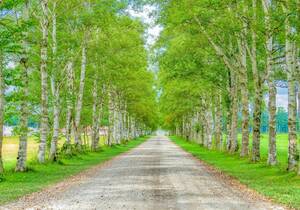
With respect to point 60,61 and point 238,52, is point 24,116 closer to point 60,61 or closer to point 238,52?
point 60,61

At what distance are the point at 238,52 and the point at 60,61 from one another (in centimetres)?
1409

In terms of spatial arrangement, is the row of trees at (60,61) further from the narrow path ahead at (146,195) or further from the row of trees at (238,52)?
the narrow path ahead at (146,195)

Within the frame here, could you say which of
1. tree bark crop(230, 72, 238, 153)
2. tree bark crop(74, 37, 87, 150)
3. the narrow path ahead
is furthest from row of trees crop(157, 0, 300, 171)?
the narrow path ahead

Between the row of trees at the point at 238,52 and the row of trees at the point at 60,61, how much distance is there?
18.0 feet

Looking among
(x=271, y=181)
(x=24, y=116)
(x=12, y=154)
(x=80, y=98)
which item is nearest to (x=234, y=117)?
(x=80, y=98)

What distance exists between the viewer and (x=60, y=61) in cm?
3434

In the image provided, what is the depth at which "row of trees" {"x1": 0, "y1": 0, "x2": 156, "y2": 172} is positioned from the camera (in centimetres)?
2419

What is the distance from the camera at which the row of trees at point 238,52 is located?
24000mm

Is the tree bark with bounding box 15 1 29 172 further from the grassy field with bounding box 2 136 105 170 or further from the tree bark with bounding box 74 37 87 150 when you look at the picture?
the tree bark with bounding box 74 37 87 150

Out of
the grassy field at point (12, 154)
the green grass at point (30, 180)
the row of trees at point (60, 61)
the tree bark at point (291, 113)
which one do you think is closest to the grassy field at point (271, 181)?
the tree bark at point (291, 113)

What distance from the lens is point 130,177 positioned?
22.9 meters

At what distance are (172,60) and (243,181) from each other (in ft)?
64.1

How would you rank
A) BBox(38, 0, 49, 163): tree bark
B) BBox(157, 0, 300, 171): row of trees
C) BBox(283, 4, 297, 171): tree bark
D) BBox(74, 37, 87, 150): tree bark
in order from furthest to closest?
BBox(74, 37, 87, 150): tree bark, BBox(38, 0, 49, 163): tree bark, BBox(157, 0, 300, 171): row of trees, BBox(283, 4, 297, 171): tree bark

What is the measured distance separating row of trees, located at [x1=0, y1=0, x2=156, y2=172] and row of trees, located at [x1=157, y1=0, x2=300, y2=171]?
549 cm
